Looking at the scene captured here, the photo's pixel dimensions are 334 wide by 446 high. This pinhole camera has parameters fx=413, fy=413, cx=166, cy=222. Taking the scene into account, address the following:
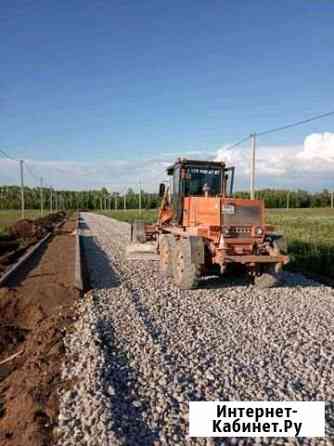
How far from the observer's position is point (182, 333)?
645cm

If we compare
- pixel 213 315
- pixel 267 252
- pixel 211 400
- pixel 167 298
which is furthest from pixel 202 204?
pixel 211 400

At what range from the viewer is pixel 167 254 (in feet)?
36.9

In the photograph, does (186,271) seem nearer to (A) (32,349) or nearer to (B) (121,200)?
(A) (32,349)

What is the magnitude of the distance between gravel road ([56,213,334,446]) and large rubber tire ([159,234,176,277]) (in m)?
1.50

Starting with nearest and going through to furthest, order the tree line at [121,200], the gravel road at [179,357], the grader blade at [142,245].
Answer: the gravel road at [179,357] → the grader blade at [142,245] → the tree line at [121,200]

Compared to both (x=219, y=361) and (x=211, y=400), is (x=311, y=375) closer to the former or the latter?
(x=219, y=361)

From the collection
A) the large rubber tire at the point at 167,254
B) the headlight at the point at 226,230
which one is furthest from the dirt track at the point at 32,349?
the headlight at the point at 226,230

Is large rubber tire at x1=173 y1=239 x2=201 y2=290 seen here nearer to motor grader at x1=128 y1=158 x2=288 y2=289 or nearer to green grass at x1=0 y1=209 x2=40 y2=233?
motor grader at x1=128 y1=158 x2=288 y2=289

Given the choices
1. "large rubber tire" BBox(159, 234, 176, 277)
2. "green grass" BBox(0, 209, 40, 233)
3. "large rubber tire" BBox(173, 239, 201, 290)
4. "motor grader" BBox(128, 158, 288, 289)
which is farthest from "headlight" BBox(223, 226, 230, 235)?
"green grass" BBox(0, 209, 40, 233)

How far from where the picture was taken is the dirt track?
3.96 m

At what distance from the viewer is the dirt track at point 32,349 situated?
13.0ft

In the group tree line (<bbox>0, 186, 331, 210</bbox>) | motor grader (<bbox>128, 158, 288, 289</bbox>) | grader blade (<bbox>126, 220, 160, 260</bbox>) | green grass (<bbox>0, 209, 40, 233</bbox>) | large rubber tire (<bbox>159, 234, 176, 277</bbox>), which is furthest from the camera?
tree line (<bbox>0, 186, 331, 210</bbox>)

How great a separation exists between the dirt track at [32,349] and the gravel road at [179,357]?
0.19 metres

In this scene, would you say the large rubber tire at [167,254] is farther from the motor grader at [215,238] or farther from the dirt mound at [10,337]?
the dirt mound at [10,337]
